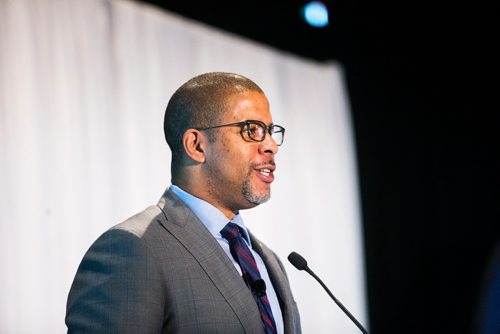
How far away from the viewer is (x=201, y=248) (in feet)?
6.34

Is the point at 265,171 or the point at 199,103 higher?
the point at 199,103

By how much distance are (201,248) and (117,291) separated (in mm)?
327

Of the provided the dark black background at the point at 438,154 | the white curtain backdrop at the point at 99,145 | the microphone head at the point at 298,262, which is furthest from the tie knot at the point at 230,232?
the white curtain backdrop at the point at 99,145

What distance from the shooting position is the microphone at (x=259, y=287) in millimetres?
1958

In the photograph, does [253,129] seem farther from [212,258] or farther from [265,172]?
[212,258]

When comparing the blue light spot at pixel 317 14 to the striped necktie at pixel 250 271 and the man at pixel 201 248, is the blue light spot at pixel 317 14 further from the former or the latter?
the striped necktie at pixel 250 271

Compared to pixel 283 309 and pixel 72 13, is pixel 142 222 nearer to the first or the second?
pixel 283 309

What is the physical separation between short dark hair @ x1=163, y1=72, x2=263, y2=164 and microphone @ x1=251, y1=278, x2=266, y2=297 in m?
0.59

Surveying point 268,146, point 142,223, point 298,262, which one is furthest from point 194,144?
point 298,262

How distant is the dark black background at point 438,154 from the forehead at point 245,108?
438 millimetres

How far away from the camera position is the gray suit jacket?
169 centimetres

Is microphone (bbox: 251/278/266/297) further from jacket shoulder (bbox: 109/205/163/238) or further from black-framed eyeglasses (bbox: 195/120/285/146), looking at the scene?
black-framed eyeglasses (bbox: 195/120/285/146)

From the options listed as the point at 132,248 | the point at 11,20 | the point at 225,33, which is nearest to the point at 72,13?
the point at 11,20

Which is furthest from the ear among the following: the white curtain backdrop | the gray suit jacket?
the white curtain backdrop
